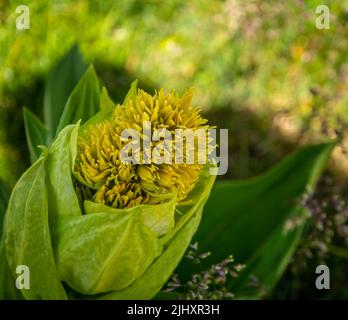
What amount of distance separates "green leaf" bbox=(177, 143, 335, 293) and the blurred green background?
227 mm

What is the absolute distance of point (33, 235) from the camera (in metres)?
0.69

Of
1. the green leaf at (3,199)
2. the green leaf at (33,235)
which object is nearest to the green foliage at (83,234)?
the green leaf at (33,235)

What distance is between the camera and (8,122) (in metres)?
1.15

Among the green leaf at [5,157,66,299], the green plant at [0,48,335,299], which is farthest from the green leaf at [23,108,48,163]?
the green leaf at [5,157,66,299]

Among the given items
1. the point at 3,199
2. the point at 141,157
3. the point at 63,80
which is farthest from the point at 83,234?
the point at 63,80

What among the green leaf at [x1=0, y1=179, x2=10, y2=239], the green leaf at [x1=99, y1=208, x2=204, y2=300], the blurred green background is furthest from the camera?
the blurred green background

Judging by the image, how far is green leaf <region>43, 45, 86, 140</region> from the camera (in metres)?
0.90

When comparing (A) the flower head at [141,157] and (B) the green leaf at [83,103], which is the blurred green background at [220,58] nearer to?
(B) the green leaf at [83,103]

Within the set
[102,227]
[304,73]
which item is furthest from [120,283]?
[304,73]

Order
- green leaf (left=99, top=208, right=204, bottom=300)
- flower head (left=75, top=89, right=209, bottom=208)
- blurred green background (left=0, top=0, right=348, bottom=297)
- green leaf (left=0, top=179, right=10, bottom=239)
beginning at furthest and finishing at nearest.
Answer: blurred green background (left=0, top=0, right=348, bottom=297) → green leaf (left=0, top=179, right=10, bottom=239) → green leaf (left=99, top=208, right=204, bottom=300) → flower head (left=75, top=89, right=209, bottom=208)

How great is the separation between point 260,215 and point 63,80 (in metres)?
0.33

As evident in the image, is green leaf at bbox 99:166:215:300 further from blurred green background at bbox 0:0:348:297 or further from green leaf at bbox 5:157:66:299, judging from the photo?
blurred green background at bbox 0:0:348:297

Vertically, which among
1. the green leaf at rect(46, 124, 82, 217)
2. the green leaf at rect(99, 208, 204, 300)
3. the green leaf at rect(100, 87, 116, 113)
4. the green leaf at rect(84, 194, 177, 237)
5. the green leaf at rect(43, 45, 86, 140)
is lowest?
the green leaf at rect(99, 208, 204, 300)

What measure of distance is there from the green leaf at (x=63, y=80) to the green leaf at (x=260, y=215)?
245mm
